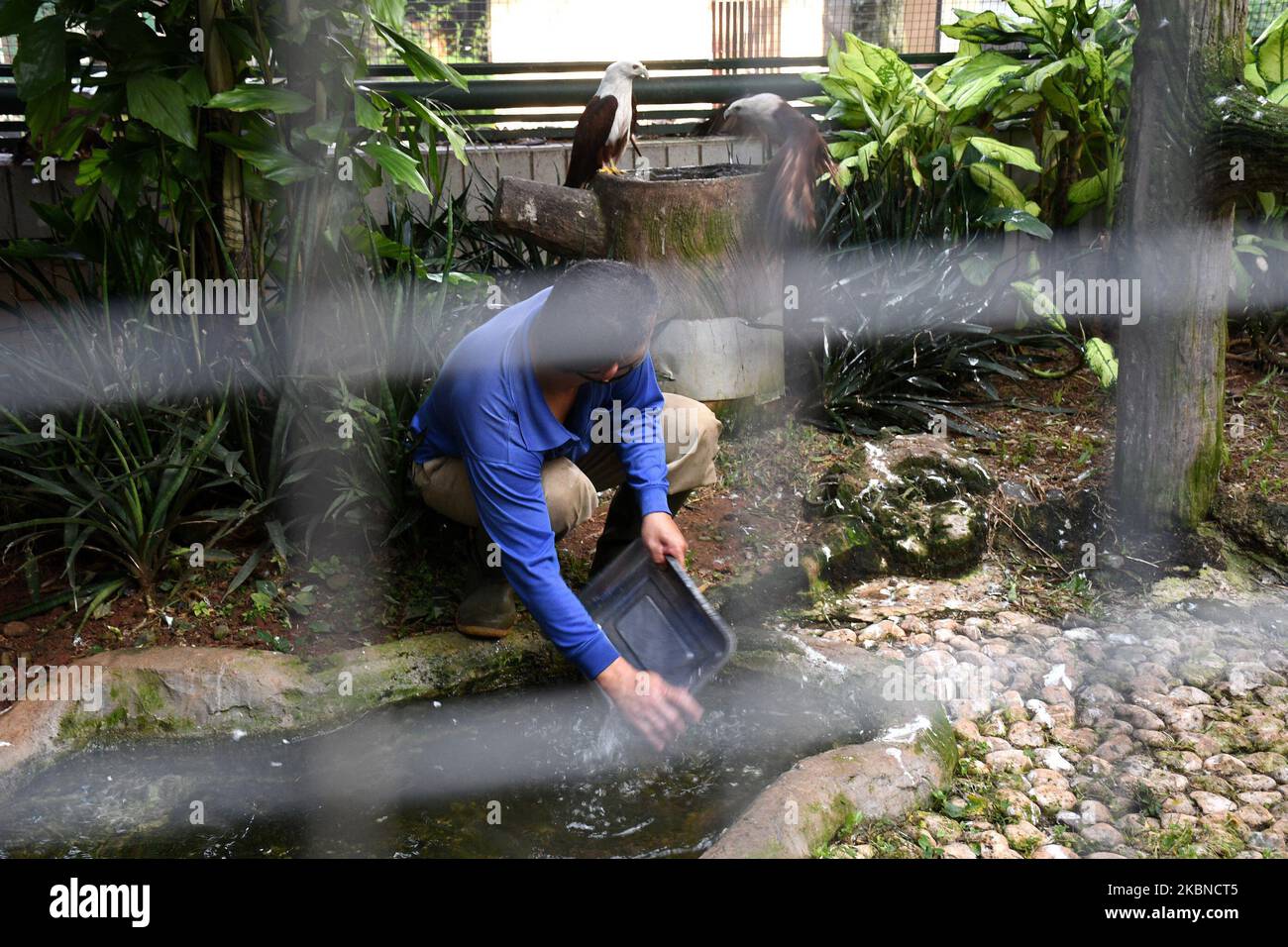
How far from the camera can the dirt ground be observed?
107 inches

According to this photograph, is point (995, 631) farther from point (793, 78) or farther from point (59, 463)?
point (793, 78)

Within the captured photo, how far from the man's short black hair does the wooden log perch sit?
1178mm

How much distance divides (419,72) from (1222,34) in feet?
6.34

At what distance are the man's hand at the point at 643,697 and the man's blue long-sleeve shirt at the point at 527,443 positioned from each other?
1.1 inches

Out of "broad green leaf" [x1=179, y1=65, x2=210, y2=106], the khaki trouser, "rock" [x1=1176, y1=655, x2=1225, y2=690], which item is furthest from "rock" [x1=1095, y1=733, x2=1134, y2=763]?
"broad green leaf" [x1=179, y1=65, x2=210, y2=106]

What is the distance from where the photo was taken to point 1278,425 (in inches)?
147

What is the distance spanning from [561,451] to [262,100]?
1009mm

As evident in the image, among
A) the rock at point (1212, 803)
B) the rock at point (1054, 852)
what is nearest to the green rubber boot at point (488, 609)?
the rock at point (1054, 852)

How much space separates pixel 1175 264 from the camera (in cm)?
299

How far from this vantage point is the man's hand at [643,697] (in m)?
2.15

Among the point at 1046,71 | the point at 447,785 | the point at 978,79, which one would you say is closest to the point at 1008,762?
the point at 447,785

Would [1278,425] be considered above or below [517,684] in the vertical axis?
above
